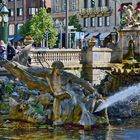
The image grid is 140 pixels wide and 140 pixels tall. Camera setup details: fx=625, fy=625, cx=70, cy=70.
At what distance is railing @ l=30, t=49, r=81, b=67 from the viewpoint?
114ft

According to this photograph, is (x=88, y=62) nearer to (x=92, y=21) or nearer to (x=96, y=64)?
(x=96, y=64)

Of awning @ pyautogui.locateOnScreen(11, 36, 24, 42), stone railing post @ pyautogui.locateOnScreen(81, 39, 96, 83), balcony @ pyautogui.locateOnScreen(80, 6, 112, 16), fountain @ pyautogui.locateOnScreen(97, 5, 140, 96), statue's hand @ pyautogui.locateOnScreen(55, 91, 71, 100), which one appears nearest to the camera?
statue's hand @ pyautogui.locateOnScreen(55, 91, 71, 100)

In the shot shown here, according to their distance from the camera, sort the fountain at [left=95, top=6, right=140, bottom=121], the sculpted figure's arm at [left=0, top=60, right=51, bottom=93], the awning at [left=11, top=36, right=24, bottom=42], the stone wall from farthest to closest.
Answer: the awning at [left=11, top=36, right=24, bottom=42], the stone wall, the fountain at [left=95, top=6, right=140, bottom=121], the sculpted figure's arm at [left=0, top=60, right=51, bottom=93]

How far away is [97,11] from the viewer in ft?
289

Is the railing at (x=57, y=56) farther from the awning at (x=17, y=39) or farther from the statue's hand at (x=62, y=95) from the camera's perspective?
the awning at (x=17, y=39)

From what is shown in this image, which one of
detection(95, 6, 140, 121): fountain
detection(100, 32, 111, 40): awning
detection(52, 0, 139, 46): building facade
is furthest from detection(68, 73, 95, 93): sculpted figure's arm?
detection(100, 32, 111, 40): awning

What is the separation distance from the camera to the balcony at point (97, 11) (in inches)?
3413

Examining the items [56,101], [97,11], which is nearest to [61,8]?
[97,11]

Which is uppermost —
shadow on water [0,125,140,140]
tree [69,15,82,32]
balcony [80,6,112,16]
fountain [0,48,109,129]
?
balcony [80,6,112,16]

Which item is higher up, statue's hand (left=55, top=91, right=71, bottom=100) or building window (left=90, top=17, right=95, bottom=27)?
building window (left=90, top=17, right=95, bottom=27)

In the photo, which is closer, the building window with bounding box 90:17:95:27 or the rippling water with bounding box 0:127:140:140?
the rippling water with bounding box 0:127:140:140

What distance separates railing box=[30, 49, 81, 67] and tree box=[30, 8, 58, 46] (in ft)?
126

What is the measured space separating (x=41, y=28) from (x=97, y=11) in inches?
484

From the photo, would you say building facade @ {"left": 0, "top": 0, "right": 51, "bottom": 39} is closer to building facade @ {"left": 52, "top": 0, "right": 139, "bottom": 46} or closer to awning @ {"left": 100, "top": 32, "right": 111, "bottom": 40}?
building facade @ {"left": 52, "top": 0, "right": 139, "bottom": 46}
